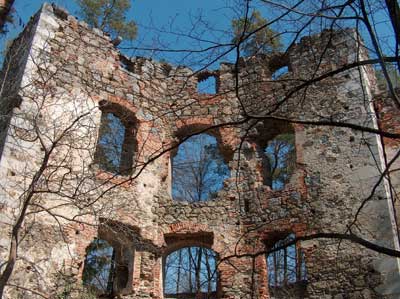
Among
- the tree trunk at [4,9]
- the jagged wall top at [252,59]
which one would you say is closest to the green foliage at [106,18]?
the jagged wall top at [252,59]

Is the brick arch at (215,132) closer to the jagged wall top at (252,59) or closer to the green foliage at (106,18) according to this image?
the jagged wall top at (252,59)

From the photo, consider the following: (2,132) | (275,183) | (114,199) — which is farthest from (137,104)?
(275,183)

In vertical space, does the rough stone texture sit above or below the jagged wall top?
below

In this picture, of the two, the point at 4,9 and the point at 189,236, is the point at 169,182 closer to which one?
the point at 189,236

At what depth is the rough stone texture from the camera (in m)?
8.98

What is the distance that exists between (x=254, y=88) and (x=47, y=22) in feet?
15.9

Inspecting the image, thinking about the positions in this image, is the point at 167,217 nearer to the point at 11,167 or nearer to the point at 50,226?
the point at 50,226

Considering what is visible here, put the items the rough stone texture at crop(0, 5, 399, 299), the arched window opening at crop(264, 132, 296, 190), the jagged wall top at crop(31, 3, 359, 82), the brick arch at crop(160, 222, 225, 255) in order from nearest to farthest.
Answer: the rough stone texture at crop(0, 5, 399, 299), the brick arch at crop(160, 222, 225, 255), the jagged wall top at crop(31, 3, 359, 82), the arched window opening at crop(264, 132, 296, 190)

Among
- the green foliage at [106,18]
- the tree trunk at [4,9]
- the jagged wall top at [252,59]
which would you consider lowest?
the tree trunk at [4,9]

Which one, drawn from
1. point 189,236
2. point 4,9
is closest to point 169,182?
point 189,236

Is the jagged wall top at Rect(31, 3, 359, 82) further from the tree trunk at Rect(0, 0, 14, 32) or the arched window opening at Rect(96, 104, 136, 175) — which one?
the tree trunk at Rect(0, 0, 14, 32)

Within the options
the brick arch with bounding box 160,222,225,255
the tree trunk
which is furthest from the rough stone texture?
the tree trunk

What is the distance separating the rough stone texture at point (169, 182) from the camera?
8977mm

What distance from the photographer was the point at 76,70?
10.9m
